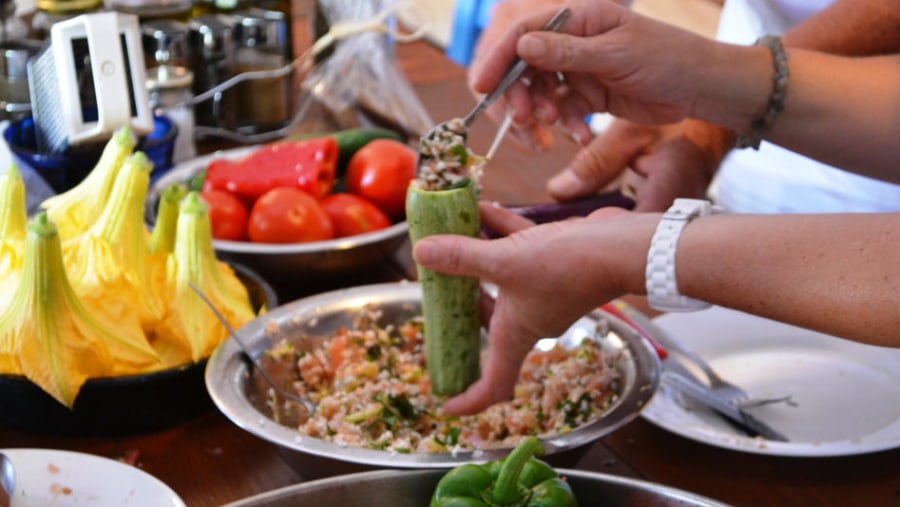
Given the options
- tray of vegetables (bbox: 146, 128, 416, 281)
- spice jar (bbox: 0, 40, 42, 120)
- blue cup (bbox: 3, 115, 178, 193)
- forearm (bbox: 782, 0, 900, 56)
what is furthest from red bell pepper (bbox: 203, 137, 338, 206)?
forearm (bbox: 782, 0, 900, 56)

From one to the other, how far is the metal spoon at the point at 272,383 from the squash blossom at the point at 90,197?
0.15 metres

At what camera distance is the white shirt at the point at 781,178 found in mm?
1708

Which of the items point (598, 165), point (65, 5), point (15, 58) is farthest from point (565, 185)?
point (65, 5)

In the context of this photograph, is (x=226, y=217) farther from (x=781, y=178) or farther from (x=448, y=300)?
(x=781, y=178)

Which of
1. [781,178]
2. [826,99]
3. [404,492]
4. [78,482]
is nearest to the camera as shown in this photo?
A: [404,492]

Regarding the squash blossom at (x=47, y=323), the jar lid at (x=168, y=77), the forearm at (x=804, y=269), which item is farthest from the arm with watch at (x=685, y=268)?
the jar lid at (x=168, y=77)

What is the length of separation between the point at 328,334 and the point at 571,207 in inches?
16.3

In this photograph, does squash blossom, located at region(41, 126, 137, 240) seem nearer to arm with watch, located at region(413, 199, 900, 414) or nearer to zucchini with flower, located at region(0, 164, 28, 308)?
zucchini with flower, located at region(0, 164, 28, 308)

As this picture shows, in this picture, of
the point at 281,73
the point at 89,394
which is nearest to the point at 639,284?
the point at 89,394

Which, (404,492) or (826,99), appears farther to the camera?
(826,99)

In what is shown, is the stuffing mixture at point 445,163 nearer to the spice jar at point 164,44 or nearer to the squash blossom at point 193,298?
the squash blossom at point 193,298

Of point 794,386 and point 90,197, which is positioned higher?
point 90,197

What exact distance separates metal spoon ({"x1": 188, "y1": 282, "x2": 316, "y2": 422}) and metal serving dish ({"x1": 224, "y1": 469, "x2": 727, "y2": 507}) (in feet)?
0.97

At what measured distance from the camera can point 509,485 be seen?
79 cm
